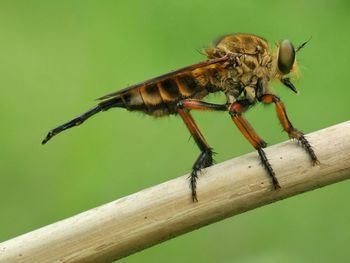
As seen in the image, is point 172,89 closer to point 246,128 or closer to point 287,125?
point 246,128

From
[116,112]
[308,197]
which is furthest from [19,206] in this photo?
[308,197]

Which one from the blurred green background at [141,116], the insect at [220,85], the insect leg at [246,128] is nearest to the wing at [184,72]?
the insect at [220,85]

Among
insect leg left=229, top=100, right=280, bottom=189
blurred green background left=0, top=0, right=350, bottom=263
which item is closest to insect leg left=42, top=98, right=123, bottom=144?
insect leg left=229, top=100, right=280, bottom=189

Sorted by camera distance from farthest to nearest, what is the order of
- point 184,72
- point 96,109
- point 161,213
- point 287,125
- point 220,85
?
1. point 220,85
2. point 184,72
3. point 96,109
4. point 287,125
5. point 161,213

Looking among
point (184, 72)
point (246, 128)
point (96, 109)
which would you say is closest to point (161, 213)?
point (246, 128)

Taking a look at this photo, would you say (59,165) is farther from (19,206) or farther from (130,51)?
(130,51)

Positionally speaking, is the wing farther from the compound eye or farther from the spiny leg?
the compound eye

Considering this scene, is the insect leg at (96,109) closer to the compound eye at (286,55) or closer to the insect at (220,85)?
the insect at (220,85)
